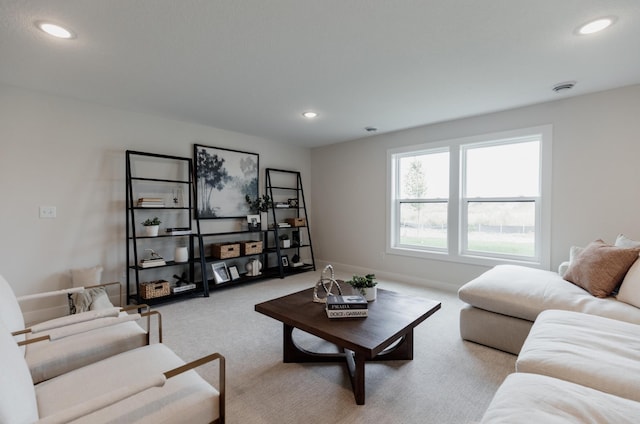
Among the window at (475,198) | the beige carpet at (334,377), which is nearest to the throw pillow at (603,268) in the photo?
the beige carpet at (334,377)

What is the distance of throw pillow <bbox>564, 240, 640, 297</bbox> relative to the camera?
7.29 feet

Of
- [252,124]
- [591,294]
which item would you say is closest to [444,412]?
[591,294]

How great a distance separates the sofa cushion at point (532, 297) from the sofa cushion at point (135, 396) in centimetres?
224

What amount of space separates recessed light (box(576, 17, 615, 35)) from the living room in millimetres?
629

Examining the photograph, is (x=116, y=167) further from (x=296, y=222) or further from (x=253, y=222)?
(x=296, y=222)

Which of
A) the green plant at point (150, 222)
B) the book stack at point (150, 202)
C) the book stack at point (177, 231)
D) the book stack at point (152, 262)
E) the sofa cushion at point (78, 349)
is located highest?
the book stack at point (150, 202)

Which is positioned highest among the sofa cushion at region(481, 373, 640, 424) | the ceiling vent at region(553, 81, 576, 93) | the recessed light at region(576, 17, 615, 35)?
the recessed light at region(576, 17, 615, 35)

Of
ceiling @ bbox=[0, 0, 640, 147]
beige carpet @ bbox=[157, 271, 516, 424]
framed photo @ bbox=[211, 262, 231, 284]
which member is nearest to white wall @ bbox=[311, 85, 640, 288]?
ceiling @ bbox=[0, 0, 640, 147]

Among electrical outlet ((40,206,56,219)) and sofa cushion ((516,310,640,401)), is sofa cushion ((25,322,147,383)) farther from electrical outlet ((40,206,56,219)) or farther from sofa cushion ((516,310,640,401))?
sofa cushion ((516,310,640,401))

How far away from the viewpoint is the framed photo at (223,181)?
4230 millimetres

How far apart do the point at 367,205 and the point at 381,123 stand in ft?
4.69

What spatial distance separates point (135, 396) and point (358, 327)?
1.21m

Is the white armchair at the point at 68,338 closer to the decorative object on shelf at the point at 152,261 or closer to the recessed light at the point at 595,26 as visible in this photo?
the decorative object on shelf at the point at 152,261

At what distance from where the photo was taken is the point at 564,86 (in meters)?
2.86
